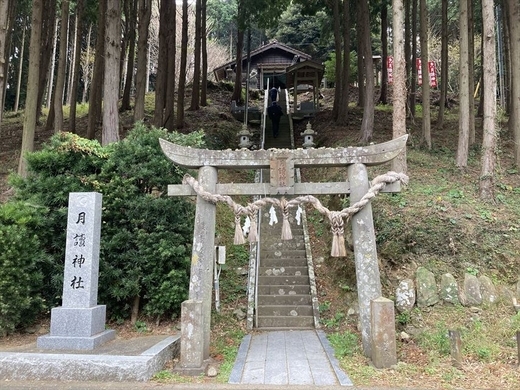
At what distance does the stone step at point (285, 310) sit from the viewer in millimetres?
8234

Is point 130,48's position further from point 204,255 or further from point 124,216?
point 204,255

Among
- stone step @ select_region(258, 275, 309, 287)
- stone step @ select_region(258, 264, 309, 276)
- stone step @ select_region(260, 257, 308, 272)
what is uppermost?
stone step @ select_region(260, 257, 308, 272)

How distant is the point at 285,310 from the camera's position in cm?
833

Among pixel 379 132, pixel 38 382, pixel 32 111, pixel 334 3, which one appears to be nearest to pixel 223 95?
pixel 334 3

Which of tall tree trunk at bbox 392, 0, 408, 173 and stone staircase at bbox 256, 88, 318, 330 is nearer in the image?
stone staircase at bbox 256, 88, 318, 330

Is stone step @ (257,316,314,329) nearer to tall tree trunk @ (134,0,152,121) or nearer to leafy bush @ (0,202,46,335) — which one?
leafy bush @ (0,202,46,335)

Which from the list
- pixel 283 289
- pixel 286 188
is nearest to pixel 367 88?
pixel 283 289

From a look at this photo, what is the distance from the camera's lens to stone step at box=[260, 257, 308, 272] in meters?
9.62

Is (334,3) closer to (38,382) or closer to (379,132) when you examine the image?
(379,132)

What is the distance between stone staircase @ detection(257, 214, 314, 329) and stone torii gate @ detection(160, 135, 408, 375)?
2124mm

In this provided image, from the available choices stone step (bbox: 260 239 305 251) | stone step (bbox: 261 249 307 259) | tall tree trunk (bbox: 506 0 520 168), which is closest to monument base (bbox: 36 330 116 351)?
stone step (bbox: 261 249 307 259)

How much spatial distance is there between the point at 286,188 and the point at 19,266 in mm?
4627

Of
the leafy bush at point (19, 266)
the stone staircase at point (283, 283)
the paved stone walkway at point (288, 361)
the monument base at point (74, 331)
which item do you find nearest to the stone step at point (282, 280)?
the stone staircase at point (283, 283)

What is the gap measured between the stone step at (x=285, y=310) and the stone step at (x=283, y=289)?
454 mm
